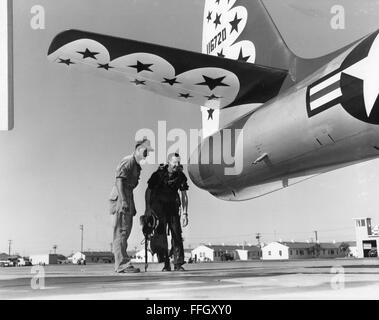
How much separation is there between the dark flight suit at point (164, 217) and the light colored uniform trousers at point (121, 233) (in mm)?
291

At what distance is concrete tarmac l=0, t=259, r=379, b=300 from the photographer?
4129mm

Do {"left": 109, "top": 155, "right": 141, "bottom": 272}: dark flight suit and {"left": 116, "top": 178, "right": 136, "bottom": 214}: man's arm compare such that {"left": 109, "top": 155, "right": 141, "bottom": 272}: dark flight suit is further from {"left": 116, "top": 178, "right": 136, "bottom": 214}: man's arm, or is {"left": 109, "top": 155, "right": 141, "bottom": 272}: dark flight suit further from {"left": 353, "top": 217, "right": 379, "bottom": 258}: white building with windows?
{"left": 353, "top": 217, "right": 379, "bottom": 258}: white building with windows

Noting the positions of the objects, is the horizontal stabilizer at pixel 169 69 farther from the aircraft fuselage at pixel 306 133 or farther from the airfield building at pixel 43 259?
the airfield building at pixel 43 259

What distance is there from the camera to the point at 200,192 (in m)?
5.35

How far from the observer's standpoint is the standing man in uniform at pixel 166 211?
507 centimetres

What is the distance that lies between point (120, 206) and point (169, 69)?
5.29ft

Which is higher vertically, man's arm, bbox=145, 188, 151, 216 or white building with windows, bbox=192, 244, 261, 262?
man's arm, bbox=145, 188, 151, 216

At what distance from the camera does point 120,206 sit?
16.3ft

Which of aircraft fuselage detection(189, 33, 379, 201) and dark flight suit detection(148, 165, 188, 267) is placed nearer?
aircraft fuselage detection(189, 33, 379, 201)

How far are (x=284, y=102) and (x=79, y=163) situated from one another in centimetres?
231

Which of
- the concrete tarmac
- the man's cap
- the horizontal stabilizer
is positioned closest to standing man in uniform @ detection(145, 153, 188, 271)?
the concrete tarmac

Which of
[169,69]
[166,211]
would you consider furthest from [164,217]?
[169,69]

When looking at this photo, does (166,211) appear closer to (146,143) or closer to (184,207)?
(184,207)

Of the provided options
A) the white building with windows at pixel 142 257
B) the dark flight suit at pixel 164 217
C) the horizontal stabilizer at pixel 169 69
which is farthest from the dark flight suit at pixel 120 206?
the horizontal stabilizer at pixel 169 69
